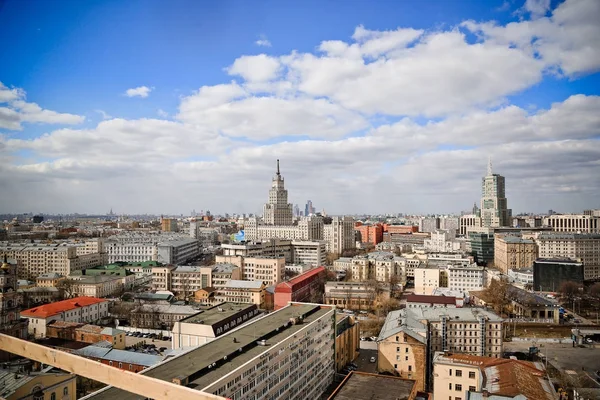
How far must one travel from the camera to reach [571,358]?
1282cm

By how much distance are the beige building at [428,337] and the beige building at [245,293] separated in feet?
21.8

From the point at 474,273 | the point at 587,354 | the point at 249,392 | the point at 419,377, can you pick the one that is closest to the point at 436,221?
the point at 474,273

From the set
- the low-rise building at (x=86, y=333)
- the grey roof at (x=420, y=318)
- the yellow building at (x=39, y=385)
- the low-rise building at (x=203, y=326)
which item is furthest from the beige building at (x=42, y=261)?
the grey roof at (x=420, y=318)

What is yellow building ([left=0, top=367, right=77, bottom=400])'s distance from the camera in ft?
19.6

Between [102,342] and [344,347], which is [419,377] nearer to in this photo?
[344,347]

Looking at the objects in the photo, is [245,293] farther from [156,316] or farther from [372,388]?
[372,388]

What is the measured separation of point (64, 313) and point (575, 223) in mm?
37148

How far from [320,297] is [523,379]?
1249 cm

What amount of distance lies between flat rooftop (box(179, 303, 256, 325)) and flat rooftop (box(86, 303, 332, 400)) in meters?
1.78

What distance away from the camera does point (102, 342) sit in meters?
11.7

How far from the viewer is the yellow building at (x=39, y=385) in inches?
235

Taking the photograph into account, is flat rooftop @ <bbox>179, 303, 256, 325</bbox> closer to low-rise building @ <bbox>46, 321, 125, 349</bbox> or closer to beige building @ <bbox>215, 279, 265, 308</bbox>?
low-rise building @ <bbox>46, 321, 125, 349</bbox>

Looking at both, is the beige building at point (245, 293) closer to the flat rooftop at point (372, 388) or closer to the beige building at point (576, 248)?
the flat rooftop at point (372, 388)

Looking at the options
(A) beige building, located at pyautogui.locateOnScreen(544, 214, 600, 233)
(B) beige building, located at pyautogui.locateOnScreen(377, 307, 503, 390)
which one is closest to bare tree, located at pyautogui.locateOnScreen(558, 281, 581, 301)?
(B) beige building, located at pyautogui.locateOnScreen(377, 307, 503, 390)
